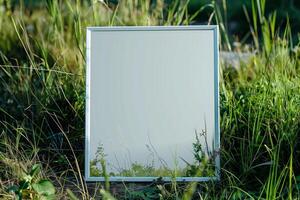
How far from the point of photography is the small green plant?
3017mm

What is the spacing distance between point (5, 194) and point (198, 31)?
1079 millimetres

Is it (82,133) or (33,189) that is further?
(82,133)

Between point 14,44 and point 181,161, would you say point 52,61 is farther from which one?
point 181,161

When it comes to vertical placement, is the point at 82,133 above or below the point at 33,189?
above

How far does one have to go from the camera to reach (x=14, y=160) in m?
3.41

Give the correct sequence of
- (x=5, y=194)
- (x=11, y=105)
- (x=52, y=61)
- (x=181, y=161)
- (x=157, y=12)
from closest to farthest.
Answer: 1. (x=5, y=194)
2. (x=181, y=161)
3. (x=11, y=105)
4. (x=52, y=61)
5. (x=157, y=12)

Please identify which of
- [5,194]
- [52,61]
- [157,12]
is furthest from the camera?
[157,12]

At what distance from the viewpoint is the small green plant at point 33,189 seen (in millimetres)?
3017

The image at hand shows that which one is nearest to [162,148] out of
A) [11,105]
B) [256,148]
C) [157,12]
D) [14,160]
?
[256,148]

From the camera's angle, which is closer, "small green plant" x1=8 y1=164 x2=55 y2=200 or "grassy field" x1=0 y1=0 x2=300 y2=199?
"small green plant" x1=8 y1=164 x2=55 y2=200

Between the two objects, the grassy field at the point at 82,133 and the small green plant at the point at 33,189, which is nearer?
the small green plant at the point at 33,189

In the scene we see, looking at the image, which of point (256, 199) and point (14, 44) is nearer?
point (256, 199)

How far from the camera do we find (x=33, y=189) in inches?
122

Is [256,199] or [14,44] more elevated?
[14,44]
